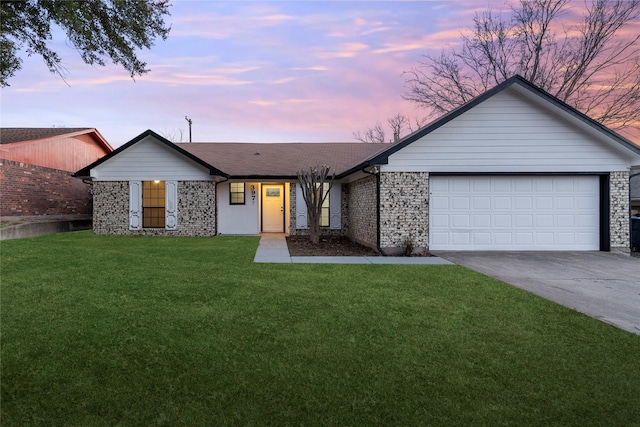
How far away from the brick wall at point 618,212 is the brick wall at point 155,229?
13.9m

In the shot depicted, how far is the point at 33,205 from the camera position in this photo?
17.1 meters

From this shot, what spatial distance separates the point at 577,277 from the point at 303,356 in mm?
6776

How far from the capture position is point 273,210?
17953mm

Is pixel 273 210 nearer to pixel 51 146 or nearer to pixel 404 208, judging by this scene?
pixel 404 208

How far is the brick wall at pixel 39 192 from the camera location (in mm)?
15609

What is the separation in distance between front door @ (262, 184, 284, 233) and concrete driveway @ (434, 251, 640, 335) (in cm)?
894

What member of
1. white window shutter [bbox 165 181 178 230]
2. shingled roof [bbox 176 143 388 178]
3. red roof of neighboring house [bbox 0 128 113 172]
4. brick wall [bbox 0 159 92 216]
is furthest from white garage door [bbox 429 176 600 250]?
red roof of neighboring house [bbox 0 128 113 172]

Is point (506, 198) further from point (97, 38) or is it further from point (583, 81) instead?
point (583, 81)

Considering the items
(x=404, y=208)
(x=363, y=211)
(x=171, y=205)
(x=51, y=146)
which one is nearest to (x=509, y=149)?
(x=404, y=208)

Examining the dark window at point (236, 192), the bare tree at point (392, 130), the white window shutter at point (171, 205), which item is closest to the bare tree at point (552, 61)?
the bare tree at point (392, 130)

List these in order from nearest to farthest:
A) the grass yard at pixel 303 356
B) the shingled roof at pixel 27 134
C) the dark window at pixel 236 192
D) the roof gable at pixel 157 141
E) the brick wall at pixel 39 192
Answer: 1. the grass yard at pixel 303 356
2. the roof gable at pixel 157 141
3. the brick wall at pixel 39 192
4. the dark window at pixel 236 192
5. the shingled roof at pixel 27 134

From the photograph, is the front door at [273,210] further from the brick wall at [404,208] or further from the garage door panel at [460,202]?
the garage door panel at [460,202]

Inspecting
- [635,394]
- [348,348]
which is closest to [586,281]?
[635,394]

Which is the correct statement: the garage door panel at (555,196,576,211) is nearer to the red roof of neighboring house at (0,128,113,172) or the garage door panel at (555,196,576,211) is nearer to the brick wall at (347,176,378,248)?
the brick wall at (347,176,378,248)
